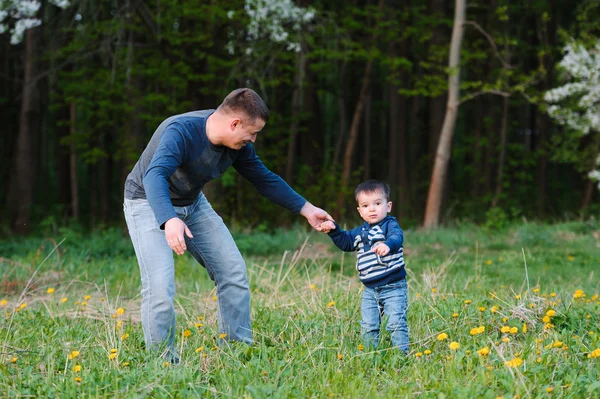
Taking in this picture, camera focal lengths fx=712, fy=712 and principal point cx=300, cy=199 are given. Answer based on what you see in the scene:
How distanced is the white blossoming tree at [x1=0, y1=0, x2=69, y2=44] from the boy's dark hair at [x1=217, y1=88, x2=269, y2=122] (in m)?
14.1

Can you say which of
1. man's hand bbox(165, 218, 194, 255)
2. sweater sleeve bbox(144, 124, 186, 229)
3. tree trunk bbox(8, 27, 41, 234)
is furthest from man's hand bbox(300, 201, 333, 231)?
tree trunk bbox(8, 27, 41, 234)

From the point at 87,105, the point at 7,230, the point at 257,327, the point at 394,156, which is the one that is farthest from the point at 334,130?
the point at 257,327

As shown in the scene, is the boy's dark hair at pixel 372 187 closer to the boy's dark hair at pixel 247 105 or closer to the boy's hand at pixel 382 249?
the boy's hand at pixel 382 249

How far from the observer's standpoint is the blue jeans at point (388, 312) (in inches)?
175

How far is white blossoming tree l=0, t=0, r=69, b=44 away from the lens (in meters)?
16.9

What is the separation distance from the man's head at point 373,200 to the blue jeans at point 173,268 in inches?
34.3

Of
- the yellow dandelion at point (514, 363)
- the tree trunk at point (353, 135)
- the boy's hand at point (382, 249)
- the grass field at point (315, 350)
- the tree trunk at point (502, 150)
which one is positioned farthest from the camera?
the tree trunk at point (502, 150)

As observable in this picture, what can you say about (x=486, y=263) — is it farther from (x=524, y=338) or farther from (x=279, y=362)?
(x=279, y=362)

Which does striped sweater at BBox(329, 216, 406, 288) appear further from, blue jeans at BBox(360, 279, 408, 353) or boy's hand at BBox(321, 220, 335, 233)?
boy's hand at BBox(321, 220, 335, 233)

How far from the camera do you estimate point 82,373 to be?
382 cm

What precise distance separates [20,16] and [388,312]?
15625 mm

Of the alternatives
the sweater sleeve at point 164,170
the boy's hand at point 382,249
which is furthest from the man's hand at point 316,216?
the sweater sleeve at point 164,170

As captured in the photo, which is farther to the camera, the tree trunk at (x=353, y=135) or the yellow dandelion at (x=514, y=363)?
the tree trunk at (x=353, y=135)

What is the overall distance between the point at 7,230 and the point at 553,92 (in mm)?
13367
